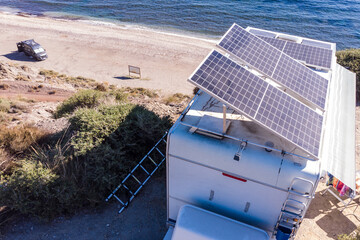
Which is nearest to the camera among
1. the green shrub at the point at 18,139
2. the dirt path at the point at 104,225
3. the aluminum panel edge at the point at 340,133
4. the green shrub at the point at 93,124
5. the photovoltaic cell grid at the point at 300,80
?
the aluminum panel edge at the point at 340,133

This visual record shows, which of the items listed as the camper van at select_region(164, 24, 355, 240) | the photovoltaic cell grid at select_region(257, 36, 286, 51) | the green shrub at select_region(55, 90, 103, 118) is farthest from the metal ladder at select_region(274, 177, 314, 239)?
the green shrub at select_region(55, 90, 103, 118)

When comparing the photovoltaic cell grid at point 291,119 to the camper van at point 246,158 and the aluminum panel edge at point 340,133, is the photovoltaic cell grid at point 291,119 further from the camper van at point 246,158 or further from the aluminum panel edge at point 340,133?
the aluminum panel edge at point 340,133

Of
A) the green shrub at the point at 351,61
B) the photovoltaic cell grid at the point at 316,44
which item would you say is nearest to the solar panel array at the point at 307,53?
the photovoltaic cell grid at the point at 316,44

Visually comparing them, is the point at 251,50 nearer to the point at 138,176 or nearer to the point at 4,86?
the point at 138,176

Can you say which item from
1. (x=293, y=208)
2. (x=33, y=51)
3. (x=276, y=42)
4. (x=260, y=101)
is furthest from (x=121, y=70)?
(x=293, y=208)

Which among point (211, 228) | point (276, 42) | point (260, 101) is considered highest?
point (276, 42)

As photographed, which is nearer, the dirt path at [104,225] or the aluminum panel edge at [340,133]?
the aluminum panel edge at [340,133]

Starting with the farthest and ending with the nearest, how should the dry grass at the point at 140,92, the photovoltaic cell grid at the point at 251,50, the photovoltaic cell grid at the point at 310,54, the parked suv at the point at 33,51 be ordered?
the parked suv at the point at 33,51 → the dry grass at the point at 140,92 → the photovoltaic cell grid at the point at 310,54 → the photovoltaic cell grid at the point at 251,50
